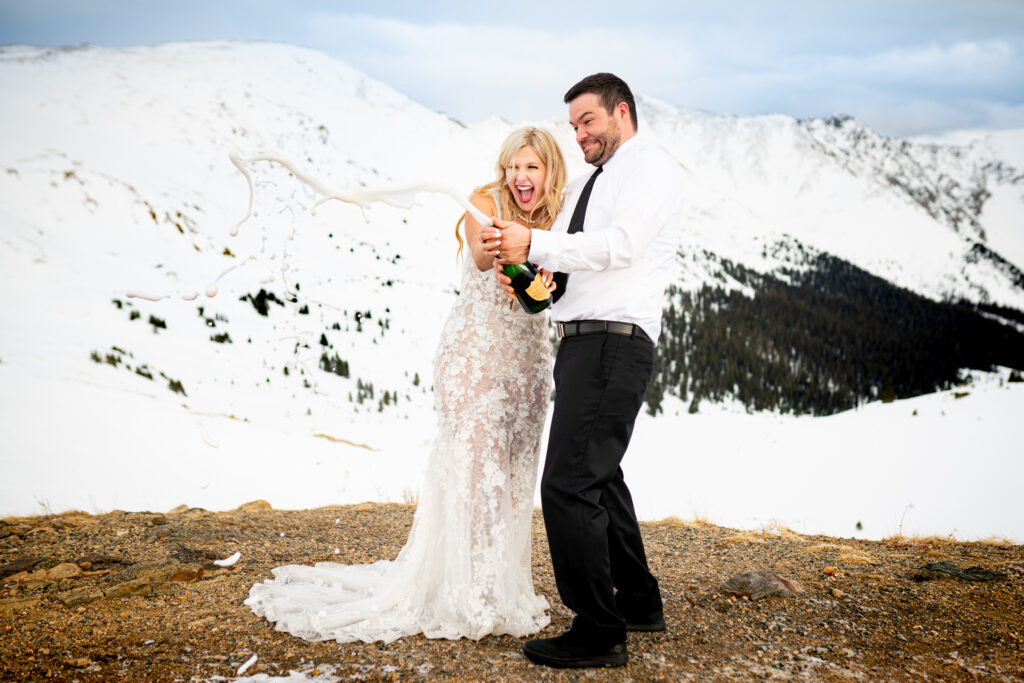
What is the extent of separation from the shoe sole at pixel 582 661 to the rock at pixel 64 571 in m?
3.30

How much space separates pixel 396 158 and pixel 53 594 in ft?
216

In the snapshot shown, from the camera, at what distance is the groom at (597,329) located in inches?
121

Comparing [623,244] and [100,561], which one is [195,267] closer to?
[100,561]

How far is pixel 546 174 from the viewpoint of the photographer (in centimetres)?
367

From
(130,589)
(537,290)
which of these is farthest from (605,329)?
(130,589)

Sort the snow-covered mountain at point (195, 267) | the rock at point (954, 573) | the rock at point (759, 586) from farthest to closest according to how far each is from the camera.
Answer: the snow-covered mountain at point (195, 267) → the rock at point (954, 573) → the rock at point (759, 586)

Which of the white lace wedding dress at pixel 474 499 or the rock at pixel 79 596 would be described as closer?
the white lace wedding dress at pixel 474 499

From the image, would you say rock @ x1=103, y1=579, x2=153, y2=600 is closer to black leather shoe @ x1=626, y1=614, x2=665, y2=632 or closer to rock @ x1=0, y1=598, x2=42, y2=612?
rock @ x1=0, y1=598, x2=42, y2=612

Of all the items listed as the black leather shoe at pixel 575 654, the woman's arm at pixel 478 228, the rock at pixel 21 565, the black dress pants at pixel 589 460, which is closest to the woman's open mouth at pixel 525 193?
the woman's arm at pixel 478 228

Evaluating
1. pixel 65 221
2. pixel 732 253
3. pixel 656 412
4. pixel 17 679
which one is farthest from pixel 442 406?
pixel 732 253

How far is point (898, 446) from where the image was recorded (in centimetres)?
1670

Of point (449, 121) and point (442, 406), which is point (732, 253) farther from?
point (442, 406)

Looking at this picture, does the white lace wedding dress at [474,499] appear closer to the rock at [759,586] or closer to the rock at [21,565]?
the rock at [759,586]

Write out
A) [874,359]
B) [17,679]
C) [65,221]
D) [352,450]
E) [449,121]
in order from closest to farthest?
[17,679] < [352,450] < [65,221] < [449,121] < [874,359]
